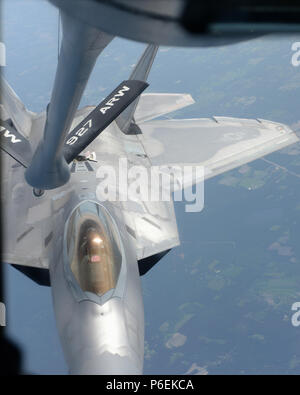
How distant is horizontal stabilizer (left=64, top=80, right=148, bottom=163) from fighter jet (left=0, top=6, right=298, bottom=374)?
0.02 metres

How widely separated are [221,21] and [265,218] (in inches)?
1992

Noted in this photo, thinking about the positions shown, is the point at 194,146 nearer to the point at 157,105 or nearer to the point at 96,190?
the point at 157,105

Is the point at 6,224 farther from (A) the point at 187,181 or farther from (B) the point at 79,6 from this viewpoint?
(B) the point at 79,6

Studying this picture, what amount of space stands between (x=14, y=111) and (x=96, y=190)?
615cm

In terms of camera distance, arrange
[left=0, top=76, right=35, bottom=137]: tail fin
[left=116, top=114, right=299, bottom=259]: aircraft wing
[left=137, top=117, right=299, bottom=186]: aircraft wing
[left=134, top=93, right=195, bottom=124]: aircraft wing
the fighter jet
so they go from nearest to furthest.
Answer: the fighter jet → [left=116, top=114, right=299, bottom=259]: aircraft wing → [left=0, top=76, right=35, bottom=137]: tail fin → [left=137, top=117, right=299, bottom=186]: aircraft wing → [left=134, top=93, right=195, bottom=124]: aircraft wing

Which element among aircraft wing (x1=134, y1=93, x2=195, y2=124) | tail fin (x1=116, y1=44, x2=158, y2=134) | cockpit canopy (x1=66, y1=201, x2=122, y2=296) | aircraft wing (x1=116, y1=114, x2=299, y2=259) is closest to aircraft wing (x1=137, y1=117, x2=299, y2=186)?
aircraft wing (x1=116, y1=114, x2=299, y2=259)

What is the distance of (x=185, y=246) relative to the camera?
156ft

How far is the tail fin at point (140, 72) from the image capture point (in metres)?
16.9

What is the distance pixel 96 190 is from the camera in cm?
1349

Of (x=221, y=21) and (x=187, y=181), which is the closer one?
(x=221, y=21)

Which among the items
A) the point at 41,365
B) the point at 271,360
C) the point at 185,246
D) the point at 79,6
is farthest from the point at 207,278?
the point at 79,6

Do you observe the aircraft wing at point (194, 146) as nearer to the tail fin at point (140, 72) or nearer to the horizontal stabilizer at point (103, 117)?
the tail fin at point (140, 72)

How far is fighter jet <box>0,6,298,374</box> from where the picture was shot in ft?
23.4

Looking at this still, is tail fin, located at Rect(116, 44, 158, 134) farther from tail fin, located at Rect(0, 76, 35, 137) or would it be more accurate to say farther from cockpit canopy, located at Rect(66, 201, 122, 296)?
cockpit canopy, located at Rect(66, 201, 122, 296)
